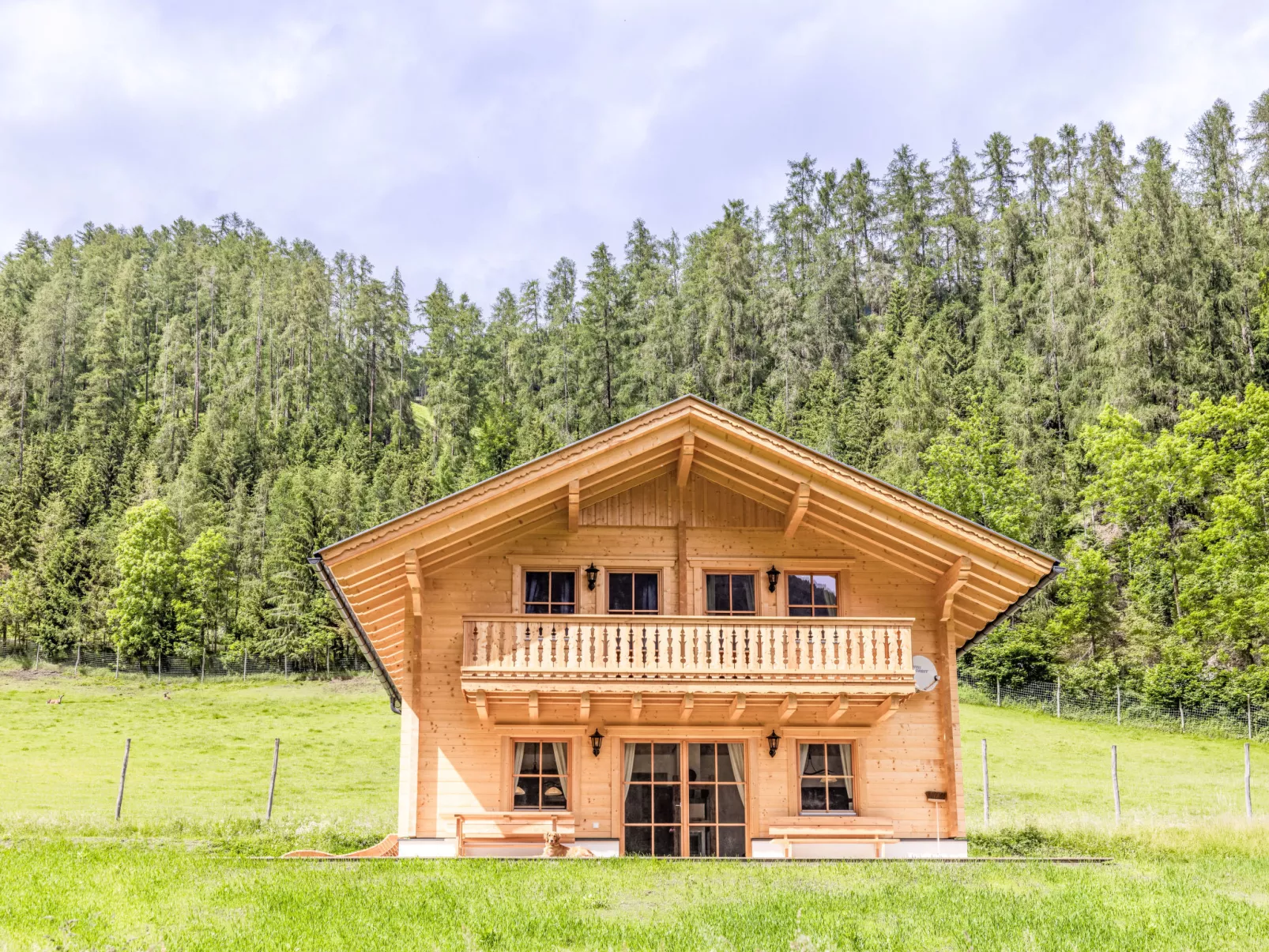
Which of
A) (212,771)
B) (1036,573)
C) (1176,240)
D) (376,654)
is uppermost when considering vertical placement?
(1176,240)

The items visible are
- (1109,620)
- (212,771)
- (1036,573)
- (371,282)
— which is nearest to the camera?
(1036,573)

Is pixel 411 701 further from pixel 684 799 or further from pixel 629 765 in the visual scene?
pixel 684 799

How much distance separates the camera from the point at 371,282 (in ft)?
422

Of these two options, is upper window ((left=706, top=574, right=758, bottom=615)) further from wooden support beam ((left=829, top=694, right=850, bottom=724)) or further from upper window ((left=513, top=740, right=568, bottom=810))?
upper window ((left=513, top=740, right=568, bottom=810))

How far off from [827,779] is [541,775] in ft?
14.5

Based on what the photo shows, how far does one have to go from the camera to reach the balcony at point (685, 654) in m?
16.2

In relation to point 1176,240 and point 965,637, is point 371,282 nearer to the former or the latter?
point 1176,240

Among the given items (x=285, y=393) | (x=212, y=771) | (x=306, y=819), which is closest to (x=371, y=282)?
(x=285, y=393)

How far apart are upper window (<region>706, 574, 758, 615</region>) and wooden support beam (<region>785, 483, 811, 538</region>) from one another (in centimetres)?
103

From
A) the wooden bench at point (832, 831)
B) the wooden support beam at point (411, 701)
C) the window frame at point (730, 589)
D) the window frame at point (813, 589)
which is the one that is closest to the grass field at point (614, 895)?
the wooden support beam at point (411, 701)

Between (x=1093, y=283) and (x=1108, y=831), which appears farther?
(x=1093, y=283)

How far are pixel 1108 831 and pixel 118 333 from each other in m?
135

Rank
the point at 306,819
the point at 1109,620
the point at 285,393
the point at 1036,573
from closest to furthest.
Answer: the point at 1036,573 < the point at 306,819 < the point at 1109,620 < the point at 285,393

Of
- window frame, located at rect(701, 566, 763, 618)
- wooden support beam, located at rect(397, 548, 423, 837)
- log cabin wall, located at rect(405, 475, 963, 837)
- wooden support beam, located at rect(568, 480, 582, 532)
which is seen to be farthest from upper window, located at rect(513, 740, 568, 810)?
wooden support beam, located at rect(568, 480, 582, 532)
